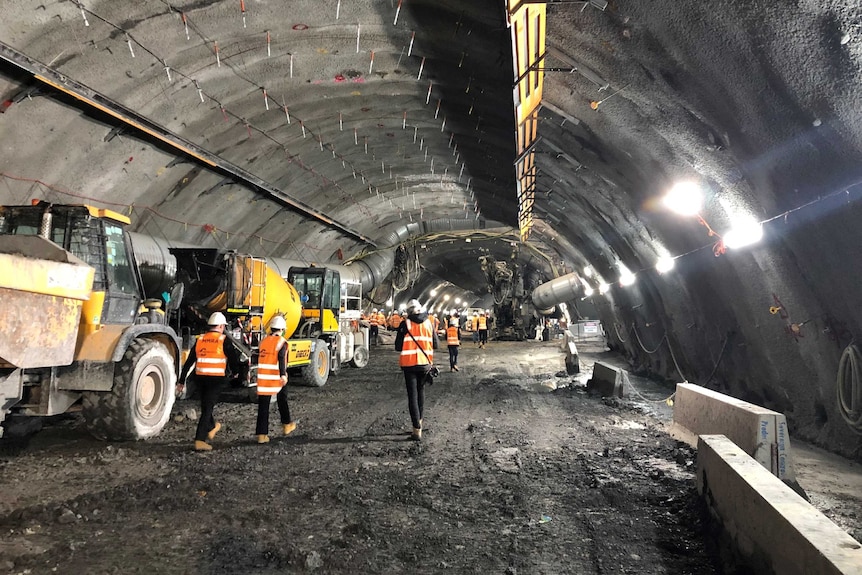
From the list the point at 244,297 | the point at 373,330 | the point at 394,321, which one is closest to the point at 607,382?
the point at 244,297

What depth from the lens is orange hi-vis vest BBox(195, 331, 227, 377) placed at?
235 inches

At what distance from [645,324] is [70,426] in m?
11.0

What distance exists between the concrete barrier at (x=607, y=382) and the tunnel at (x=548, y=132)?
4.31ft

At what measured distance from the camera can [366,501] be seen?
4.35 metres

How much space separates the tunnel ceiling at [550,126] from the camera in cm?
420

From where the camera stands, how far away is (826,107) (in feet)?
12.3

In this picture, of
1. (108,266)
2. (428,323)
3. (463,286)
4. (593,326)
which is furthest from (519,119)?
(463,286)

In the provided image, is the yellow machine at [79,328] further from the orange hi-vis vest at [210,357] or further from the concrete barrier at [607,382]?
the concrete barrier at [607,382]

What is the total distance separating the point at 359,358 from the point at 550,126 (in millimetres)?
9967

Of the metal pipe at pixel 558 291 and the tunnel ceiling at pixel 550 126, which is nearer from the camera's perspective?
the tunnel ceiling at pixel 550 126

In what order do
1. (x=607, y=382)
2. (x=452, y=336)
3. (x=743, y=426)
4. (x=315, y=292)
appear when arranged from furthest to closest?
(x=452, y=336)
(x=315, y=292)
(x=607, y=382)
(x=743, y=426)

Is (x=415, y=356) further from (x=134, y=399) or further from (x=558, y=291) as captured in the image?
(x=558, y=291)

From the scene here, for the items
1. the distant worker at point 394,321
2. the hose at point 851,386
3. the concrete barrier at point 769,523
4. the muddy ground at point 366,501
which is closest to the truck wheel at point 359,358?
the muddy ground at point 366,501

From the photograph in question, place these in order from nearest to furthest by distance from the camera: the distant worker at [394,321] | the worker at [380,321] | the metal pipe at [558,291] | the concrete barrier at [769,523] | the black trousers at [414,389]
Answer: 1. the concrete barrier at [769,523]
2. the black trousers at [414,389]
3. the metal pipe at [558,291]
4. the worker at [380,321]
5. the distant worker at [394,321]
